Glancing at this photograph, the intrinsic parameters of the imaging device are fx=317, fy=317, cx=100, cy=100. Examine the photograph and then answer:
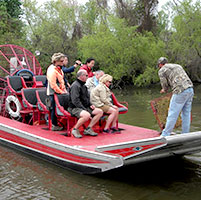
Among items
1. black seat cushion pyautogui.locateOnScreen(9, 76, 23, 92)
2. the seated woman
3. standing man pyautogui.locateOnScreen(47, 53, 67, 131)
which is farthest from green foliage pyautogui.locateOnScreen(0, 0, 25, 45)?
the seated woman

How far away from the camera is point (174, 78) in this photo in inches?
233

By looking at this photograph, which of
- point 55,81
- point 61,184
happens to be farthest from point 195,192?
point 55,81

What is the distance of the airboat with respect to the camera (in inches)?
195

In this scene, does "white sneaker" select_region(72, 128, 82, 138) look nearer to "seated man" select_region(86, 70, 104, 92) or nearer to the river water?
the river water

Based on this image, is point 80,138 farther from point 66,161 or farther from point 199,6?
point 199,6

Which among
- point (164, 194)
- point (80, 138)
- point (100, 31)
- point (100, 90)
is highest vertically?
point (100, 31)

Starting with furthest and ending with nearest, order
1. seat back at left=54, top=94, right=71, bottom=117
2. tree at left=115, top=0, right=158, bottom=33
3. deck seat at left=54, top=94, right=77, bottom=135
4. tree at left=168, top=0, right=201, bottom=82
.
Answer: tree at left=115, top=0, right=158, bottom=33 < tree at left=168, top=0, right=201, bottom=82 < seat back at left=54, top=94, right=71, bottom=117 < deck seat at left=54, top=94, right=77, bottom=135

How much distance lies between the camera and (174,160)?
6578 mm

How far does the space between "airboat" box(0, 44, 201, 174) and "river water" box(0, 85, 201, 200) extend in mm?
268

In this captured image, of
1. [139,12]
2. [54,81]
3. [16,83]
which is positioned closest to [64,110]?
[54,81]

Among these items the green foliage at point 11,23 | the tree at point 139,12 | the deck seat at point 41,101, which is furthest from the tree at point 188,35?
the deck seat at point 41,101

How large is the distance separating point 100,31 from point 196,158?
94.7 feet

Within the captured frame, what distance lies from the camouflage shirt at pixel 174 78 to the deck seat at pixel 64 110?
2.08 m

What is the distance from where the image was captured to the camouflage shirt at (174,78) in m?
5.85
